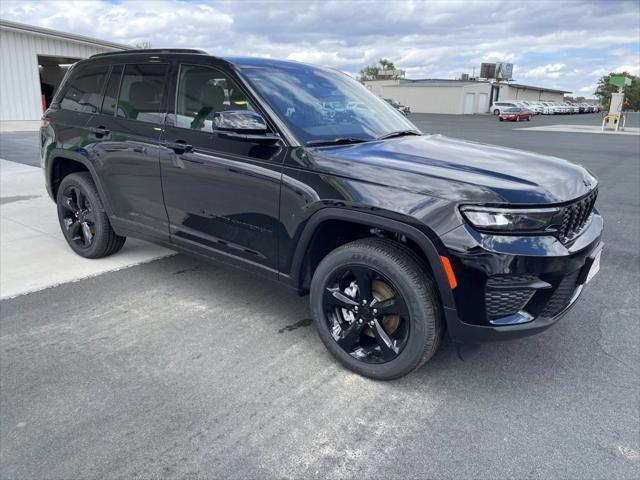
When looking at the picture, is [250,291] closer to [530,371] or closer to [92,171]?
[92,171]

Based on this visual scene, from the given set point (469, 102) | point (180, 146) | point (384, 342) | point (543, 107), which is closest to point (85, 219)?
point (180, 146)

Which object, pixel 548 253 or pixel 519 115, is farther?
pixel 519 115

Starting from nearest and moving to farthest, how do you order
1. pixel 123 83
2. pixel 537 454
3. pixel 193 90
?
pixel 537 454
pixel 193 90
pixel 123 83

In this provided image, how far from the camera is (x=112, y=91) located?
4449 millimetres

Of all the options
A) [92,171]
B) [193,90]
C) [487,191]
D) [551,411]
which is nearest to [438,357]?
[551,411]

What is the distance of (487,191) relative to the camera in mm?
2557

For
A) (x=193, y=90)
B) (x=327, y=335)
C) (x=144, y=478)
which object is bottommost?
(x=144, y=478)

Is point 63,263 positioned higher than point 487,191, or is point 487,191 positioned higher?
point 487,191

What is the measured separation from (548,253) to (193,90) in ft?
8.65

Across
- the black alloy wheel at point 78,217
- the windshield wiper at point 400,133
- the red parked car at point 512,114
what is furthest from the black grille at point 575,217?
the red parked car at point 512,114

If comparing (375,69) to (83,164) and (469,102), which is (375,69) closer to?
(469,102)

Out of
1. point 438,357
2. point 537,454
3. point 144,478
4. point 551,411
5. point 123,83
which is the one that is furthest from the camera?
point 123,83

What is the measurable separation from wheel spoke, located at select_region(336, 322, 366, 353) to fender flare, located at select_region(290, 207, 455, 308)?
532 mm

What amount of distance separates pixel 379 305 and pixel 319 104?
1.49 m
